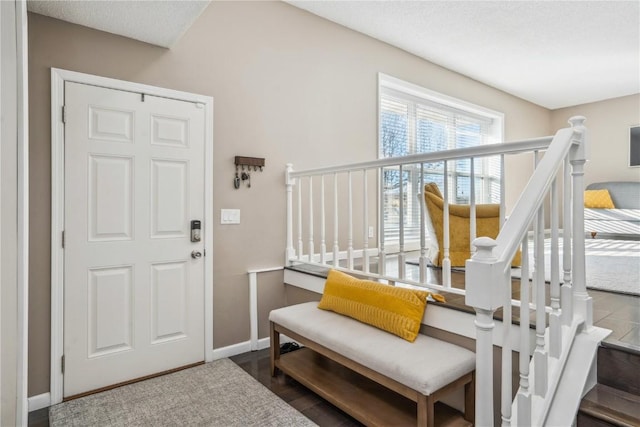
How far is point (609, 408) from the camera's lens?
49.8 inches

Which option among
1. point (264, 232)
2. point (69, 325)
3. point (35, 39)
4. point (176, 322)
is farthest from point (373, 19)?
Answer: point (69, 325)

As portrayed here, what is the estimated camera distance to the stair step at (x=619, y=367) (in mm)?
1331

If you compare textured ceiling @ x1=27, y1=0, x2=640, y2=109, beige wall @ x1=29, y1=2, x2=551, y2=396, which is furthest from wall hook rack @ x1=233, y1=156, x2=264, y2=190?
textured ceiling @ x1=27, y1=0, x2=640, y2=109

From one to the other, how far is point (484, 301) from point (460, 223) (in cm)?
183

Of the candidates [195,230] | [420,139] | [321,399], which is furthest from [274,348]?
[420,139]

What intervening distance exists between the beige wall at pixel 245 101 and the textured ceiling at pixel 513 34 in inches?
12.1

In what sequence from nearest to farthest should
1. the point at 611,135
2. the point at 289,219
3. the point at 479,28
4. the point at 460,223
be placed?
the point at 460,223 → the point at 289,219 → the point at 479,28 → the point at 611,135

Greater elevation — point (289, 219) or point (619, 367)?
point (289, 219)

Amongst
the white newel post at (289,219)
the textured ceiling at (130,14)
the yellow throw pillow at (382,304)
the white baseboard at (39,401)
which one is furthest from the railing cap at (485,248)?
the white baseboard at (39,401)

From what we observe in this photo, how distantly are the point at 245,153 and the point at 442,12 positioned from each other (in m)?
2.17

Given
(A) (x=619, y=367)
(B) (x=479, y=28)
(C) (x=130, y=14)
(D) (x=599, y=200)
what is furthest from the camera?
(D) (x=599, y=200)

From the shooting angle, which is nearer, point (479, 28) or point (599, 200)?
point (479, 28)

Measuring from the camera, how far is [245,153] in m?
2.90

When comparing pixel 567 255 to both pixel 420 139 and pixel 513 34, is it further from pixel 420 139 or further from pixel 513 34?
pixel 420 139
